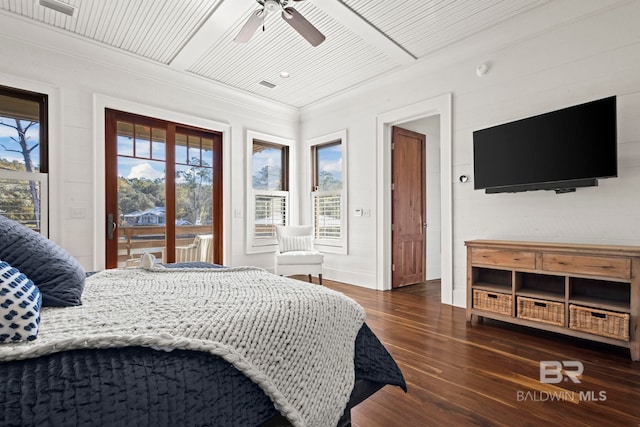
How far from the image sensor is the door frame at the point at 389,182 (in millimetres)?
3611

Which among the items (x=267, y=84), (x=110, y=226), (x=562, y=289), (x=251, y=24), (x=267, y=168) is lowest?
(x=562, y=289)

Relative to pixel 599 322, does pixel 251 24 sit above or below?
above

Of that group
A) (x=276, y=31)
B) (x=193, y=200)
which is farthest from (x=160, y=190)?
(x=276, y=31)

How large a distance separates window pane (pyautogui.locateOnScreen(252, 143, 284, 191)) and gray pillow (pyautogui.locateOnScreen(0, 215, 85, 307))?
380cm

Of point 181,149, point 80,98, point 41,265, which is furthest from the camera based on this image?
point 181,149

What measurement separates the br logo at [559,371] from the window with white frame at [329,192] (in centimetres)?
295

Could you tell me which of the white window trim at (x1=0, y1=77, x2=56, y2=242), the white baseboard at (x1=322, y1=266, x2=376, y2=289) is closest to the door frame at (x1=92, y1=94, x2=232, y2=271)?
the white window trim at (x1=0, y1=77, x2=56, y2=242)

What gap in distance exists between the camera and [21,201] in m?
3.08

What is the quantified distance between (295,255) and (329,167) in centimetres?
165

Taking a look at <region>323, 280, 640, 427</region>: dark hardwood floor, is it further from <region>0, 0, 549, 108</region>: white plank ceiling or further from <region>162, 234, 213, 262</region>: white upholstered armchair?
<region>0, 0, 549, 108</region>: white plank ceiling

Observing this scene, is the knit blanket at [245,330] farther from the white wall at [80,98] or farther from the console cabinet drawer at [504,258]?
the white wall at [80,98]

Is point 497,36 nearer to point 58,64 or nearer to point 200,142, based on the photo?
point 200,142

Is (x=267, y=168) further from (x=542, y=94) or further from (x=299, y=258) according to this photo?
(x=542, y=94)

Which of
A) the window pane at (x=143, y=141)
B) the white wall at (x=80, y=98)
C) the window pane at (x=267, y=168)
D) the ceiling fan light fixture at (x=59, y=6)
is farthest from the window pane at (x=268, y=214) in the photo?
the ceiling fan light fixture at (x=59, y=6)
